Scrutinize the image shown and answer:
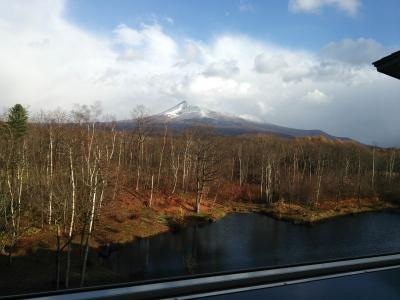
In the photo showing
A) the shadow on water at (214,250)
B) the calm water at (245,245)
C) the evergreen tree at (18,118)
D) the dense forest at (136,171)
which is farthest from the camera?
the evergreen tree at (18,118)

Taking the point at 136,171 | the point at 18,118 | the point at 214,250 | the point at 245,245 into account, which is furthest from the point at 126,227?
the point at 18,118

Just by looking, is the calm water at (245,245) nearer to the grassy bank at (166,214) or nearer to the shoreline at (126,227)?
the shoreline at (126,227)

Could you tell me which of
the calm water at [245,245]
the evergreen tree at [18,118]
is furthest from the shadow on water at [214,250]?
the evergreen tree at [18,118]

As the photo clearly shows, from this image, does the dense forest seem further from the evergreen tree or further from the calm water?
the calm water

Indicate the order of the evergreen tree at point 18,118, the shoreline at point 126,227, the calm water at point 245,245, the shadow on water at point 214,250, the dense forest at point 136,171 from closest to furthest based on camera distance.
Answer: the shoreline at point 126,227 → the shadow on water at point 214,250 → the calm water at point 245,245 → the dense forest at point 136,171 → the evergreen tree at point 18,118

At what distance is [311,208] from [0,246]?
29.6m

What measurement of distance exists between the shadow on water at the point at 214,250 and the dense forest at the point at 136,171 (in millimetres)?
1538

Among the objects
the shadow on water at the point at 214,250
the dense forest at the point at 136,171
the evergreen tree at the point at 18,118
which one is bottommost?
the shadow on water at the point at 214,250

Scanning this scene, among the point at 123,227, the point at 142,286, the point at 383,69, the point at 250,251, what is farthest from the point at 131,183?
the point at 142,286

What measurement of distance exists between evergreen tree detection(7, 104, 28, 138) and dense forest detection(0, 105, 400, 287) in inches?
3.1

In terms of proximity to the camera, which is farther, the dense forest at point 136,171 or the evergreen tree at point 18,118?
the evergreen tree at point 18,118

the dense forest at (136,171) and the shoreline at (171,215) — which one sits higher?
the dense forest at (136,171)

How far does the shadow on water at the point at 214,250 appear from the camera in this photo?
18900mm

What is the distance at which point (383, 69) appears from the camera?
19.1 feet
